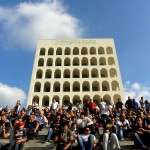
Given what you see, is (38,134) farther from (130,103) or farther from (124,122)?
(130,103)

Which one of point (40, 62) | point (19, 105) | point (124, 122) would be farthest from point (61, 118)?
point (40, 62)

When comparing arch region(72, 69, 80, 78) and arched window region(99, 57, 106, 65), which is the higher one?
arched window region(99, 57, 106, 65)

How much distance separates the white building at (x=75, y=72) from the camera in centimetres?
5894

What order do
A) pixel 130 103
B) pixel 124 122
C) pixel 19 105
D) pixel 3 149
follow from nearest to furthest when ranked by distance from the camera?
pixel 3 149
pixel 124 122
pixel 19 105
pixel 130 103

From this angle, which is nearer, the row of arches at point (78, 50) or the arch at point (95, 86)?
the arch at point (95, 86)

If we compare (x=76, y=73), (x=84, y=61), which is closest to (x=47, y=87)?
(x=76, y=73)

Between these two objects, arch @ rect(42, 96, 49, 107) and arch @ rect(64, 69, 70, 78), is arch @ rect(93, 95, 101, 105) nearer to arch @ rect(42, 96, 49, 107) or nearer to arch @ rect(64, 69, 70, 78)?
arch @ rect(64, 69, 70, 78)

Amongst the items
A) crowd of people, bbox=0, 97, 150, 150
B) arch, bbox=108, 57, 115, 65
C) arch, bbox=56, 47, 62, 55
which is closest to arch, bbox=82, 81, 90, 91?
arch, bbox=108, 57, 115, 65

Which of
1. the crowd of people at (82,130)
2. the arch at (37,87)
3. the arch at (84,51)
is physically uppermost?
the arch at (84,51)

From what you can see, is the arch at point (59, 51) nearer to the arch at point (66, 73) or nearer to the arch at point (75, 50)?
the arch at point (75, 50)

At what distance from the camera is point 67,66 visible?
63.3 m

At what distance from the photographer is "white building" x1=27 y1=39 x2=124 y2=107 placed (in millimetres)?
58938

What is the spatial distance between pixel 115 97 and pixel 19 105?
1445 inches

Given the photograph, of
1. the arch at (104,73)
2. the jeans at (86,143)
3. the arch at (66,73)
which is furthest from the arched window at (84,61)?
the jeans at (86,143)
